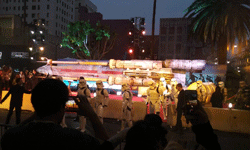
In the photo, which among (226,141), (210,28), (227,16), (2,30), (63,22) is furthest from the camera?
(63,22)

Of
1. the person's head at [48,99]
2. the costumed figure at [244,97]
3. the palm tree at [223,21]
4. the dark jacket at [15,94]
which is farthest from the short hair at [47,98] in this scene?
the palm tree at [223,21]

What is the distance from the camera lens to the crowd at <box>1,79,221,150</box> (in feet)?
5.39

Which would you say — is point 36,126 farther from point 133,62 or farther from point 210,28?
point 210,28

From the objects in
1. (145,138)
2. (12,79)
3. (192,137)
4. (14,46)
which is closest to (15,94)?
(192,137)

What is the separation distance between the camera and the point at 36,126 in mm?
1712

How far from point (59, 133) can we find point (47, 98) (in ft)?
1.07

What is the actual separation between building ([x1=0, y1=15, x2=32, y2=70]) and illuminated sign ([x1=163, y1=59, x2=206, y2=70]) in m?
26.7

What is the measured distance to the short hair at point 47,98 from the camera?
1.79m

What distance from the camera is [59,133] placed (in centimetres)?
166

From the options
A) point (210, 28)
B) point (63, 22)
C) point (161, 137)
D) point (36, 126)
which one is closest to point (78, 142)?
point (36, 126)

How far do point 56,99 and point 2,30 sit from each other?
37.8 metres

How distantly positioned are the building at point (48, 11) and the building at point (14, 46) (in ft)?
116

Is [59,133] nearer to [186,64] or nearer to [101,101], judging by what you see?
[101,101]

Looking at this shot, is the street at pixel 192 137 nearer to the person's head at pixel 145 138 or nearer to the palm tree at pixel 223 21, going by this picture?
the person's head at pixel 145 138
